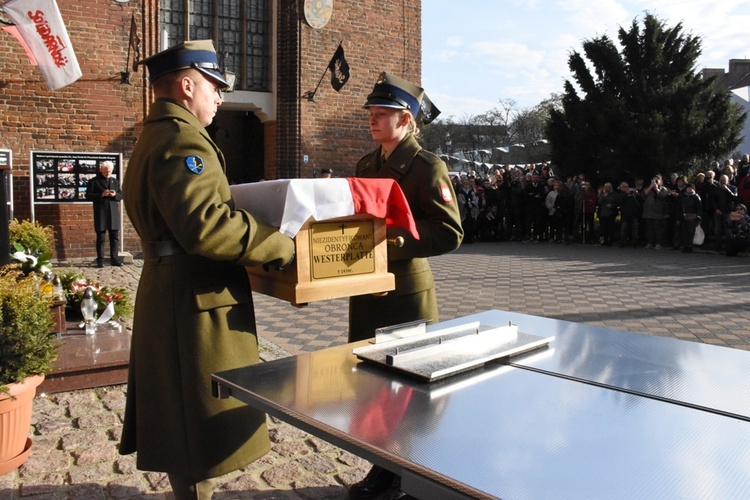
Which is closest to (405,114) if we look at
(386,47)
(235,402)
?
(235,402)

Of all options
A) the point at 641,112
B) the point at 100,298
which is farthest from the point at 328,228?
the point at 641,112

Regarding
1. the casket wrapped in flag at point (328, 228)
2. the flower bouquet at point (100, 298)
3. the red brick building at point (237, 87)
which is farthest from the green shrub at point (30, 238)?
the casket wrapped in flag at point (328, 228)

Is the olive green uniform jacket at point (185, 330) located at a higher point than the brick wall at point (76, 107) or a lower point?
lower

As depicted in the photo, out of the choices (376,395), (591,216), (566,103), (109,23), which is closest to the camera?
(376,395)

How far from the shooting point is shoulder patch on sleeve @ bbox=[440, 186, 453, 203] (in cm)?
309

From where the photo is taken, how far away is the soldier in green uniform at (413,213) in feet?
10.0

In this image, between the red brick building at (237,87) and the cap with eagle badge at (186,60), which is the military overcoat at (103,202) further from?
the cap with eagle badge at (186,60)

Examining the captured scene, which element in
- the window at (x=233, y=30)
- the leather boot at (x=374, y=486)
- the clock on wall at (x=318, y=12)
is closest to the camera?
the leather boot at (x=374, y=486)

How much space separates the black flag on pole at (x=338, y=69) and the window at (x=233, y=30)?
158 cm

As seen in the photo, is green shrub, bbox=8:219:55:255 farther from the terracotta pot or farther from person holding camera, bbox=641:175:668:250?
person holding camera, bbox=641:175:668:250

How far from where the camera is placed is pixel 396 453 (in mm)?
1389

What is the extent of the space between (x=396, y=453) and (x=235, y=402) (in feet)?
4.27

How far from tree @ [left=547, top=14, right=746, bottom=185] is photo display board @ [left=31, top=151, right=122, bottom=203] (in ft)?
48.5

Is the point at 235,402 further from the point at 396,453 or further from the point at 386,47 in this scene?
the point at 386,47
